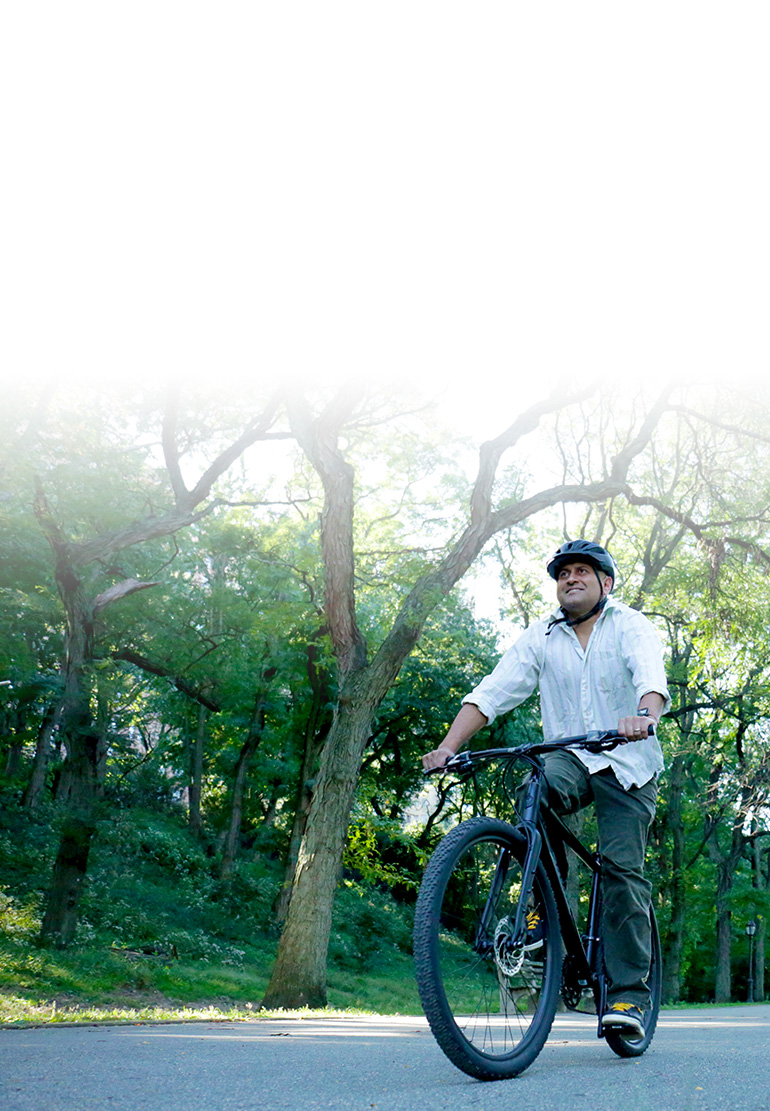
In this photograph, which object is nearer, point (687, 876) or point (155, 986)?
point (155, 986)

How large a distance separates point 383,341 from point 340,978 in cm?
1464

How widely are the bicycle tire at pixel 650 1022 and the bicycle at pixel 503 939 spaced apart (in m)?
0.01

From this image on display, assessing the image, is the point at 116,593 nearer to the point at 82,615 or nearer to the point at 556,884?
the point at 82,615

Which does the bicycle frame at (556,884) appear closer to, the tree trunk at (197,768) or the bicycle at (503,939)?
the bicycle at (503,939)

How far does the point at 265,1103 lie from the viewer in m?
2.50

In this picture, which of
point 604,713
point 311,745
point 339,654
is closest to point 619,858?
point 604,713

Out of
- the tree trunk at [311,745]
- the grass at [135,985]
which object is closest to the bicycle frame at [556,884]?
the grass at [135,985]

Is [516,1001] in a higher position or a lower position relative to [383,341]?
lower

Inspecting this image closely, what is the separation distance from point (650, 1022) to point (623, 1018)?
47cm

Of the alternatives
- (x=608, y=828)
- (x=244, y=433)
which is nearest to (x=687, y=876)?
(x=244, y=433)

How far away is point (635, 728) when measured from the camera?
321 centimetres

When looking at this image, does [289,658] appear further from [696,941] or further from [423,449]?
[696,941]

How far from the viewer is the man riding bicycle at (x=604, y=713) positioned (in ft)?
11.8

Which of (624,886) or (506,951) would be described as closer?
(506,951)
